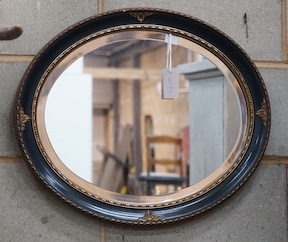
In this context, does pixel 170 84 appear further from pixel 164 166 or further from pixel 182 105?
pixel 164 166

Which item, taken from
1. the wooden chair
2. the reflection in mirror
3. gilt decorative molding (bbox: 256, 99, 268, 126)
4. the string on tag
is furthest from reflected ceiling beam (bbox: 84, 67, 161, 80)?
gilt decorative molding (bbox: 256, 99, 268, 126)

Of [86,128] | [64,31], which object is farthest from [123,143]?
[64,31]

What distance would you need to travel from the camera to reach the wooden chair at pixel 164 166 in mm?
2619

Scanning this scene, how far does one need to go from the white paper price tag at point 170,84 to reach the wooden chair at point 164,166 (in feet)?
2.13

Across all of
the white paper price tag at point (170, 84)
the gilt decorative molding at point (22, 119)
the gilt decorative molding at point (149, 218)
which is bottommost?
the gilt decorative molding at point (149, 218)

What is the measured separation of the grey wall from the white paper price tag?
0.62ft

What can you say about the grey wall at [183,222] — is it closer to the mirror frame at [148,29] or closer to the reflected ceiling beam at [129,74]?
the mirror frame at [148,29]

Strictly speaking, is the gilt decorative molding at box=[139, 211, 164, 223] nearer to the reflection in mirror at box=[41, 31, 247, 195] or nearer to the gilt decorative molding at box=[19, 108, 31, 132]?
the reflection in mirror at box=[41, 31, 247, 195]

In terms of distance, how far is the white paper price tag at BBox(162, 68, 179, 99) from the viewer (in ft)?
5.71

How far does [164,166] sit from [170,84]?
1647 mm

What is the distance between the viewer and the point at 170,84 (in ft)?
5.72

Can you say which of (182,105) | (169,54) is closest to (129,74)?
(182,105)

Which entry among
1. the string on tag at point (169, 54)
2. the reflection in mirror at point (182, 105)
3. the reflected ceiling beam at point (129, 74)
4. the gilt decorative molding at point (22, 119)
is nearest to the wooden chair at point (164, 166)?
the reflection in mirror at point (182, 105)

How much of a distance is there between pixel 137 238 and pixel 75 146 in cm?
44
